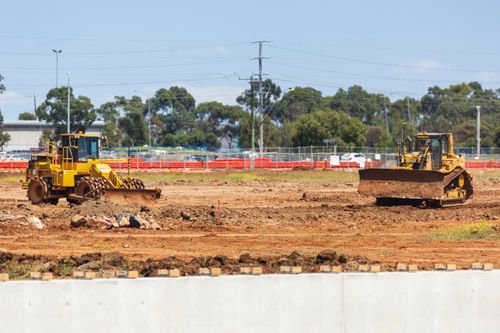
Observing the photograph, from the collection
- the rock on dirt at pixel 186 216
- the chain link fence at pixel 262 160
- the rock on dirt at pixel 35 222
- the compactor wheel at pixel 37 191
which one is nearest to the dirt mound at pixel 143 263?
the rock on dirt at pixel 35 222

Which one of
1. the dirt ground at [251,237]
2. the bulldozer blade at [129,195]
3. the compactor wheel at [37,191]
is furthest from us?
the compactor wheel at [37,191]

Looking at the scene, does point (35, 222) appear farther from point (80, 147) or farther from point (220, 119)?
point (220, 119)

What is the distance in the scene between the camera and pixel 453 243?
2017 centimetres

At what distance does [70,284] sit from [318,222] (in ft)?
55.5

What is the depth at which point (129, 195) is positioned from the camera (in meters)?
28.1

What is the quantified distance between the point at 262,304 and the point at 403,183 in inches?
797

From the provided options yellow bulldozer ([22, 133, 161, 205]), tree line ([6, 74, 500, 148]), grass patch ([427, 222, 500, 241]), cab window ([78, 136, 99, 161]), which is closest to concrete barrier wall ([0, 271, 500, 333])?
grass patch ([427, 222, 500, 241])

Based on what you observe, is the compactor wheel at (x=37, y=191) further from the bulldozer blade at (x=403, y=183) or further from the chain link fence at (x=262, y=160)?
the chain link fence at (x=262, y=160)

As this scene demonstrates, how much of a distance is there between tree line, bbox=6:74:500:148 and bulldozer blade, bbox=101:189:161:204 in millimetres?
71993

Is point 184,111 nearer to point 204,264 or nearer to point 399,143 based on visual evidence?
point 399,143

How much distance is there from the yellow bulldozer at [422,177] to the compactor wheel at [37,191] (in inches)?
409

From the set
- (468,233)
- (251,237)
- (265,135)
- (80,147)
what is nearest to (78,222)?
(251,237)

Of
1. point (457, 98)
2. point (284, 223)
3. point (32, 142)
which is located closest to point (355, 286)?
point (284, 223)

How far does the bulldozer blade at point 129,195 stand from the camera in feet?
91.4
